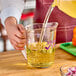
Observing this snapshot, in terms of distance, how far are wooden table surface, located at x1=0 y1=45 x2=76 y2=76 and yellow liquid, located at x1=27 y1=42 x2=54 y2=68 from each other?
22 mm

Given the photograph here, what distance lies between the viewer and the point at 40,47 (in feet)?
2.24

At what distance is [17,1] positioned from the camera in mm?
1117

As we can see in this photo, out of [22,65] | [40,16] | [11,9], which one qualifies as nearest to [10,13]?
[11,9]

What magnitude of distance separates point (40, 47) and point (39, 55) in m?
0.03

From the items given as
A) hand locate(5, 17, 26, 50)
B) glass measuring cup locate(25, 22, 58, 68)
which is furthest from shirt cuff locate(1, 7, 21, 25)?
glass measuring cup locate(25, 22, 58, 68)

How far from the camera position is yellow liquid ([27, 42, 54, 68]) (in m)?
0.68

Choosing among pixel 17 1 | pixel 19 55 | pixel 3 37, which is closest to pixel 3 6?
pixel 17 1

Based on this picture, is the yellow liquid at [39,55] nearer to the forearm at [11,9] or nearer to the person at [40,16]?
the person at [40,16]

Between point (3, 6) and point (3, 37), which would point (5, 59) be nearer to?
point (3, 6)

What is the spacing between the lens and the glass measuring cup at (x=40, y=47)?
2.24 ft

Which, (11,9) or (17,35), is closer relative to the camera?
(17,35)

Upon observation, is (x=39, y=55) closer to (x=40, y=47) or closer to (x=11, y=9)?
(x=40, y=47)

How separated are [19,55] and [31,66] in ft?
0.49

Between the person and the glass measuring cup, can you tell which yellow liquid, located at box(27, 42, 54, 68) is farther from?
the person
